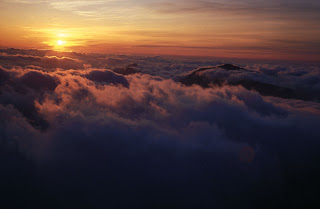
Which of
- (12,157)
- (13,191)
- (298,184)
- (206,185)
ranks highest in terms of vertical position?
(12,157)

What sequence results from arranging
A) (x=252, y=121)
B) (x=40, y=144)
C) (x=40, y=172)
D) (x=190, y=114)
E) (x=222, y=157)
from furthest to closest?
1. (x=252, y=121)
2. (x=190, y=114)
3. (x=222, y=157)
4. (x=40, y=144)
5. (x=40, y=172)

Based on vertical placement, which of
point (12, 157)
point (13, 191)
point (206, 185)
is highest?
point (12, 157)

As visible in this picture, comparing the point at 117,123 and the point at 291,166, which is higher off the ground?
the point at 117,123

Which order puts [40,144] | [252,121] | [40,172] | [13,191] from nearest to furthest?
1. [13,191]
2. [40,172]
3. [40,144]
4. [252,121]

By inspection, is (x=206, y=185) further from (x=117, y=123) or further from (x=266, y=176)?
(x=117, y=123)

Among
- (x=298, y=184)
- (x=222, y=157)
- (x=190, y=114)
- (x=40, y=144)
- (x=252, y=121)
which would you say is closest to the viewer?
(x=40, y=144)

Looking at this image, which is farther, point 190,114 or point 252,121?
point 252,121

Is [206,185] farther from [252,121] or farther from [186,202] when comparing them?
[252,121]

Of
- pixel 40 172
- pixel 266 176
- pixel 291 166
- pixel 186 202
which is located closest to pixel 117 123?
pixel 40 172

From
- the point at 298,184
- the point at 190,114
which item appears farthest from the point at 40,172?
the point at 298,184
